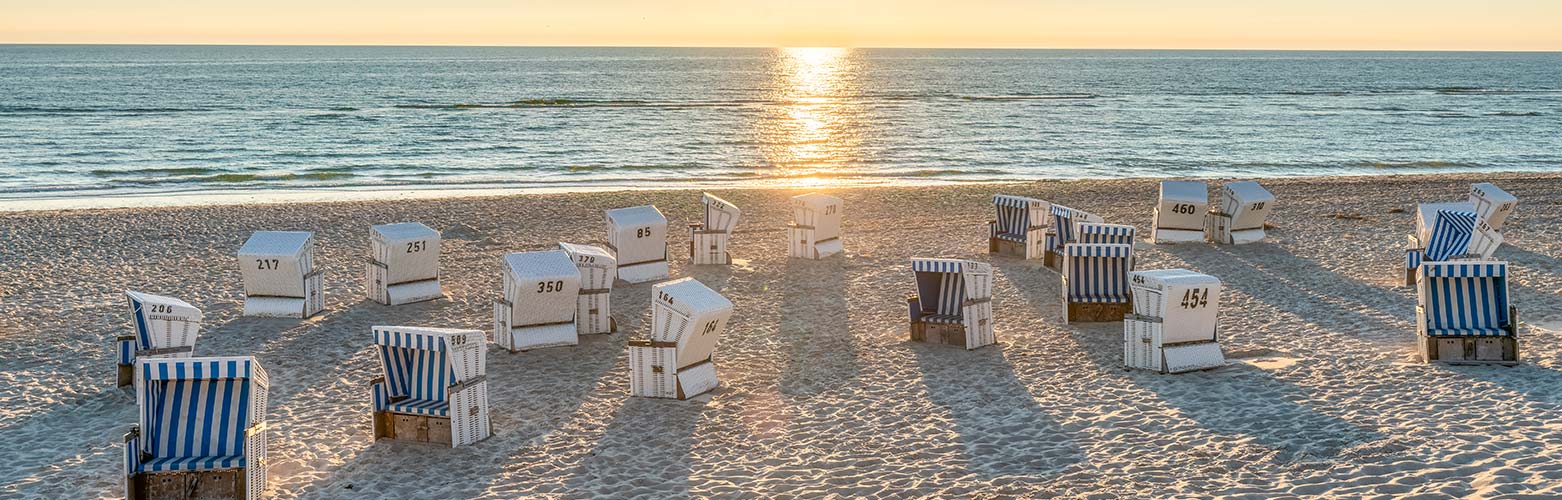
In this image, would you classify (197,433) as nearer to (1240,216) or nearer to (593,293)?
(593,293)

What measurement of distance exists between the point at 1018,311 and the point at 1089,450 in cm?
618

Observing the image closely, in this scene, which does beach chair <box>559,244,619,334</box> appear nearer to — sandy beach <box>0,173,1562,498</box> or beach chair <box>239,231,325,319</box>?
sandy beach <box>0,173,1562,498</box>

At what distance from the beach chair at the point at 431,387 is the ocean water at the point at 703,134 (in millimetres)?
26386

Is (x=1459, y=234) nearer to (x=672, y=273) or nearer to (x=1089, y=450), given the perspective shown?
(x=1089, y=450)

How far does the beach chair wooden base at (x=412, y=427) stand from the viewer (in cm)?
1074

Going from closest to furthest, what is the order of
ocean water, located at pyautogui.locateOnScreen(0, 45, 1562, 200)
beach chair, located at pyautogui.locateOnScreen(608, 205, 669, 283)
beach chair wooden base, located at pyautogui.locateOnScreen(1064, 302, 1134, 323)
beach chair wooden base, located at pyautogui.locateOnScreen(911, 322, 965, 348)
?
beach chair wooden base, located at pyautogui.locateOnScreen(911, 322, 965, 348) → beach chair wooden base, located at pyautogui.locateOnScreen(1064, 302, 1134, 323) → beach chair, located at pyautogui.locateOnScreen(608, 205, 669, 283) → ocean water, located at pyautogui.locateOnScreen(0, 45, 1562, 200)

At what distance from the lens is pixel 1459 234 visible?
17.7 metres

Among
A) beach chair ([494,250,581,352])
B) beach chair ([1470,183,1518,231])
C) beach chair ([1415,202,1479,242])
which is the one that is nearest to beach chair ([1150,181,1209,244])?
beach chair ([1415,202,1479,242])

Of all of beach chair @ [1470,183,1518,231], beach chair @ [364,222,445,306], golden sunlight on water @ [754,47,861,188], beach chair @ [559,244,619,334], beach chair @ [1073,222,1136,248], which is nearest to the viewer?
beach chair @ [559,244,619,334]

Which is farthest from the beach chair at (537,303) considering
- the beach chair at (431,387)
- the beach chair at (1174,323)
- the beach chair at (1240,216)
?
the beach chair at (1240,216)

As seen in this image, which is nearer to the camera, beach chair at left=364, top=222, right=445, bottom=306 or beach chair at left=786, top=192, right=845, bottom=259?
beach chair at left=364, top=222, right=445, bottom=306

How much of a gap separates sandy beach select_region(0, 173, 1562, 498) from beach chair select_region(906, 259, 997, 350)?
25 cm

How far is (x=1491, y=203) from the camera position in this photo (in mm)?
20750

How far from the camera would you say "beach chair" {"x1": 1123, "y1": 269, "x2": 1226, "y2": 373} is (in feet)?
41.6
